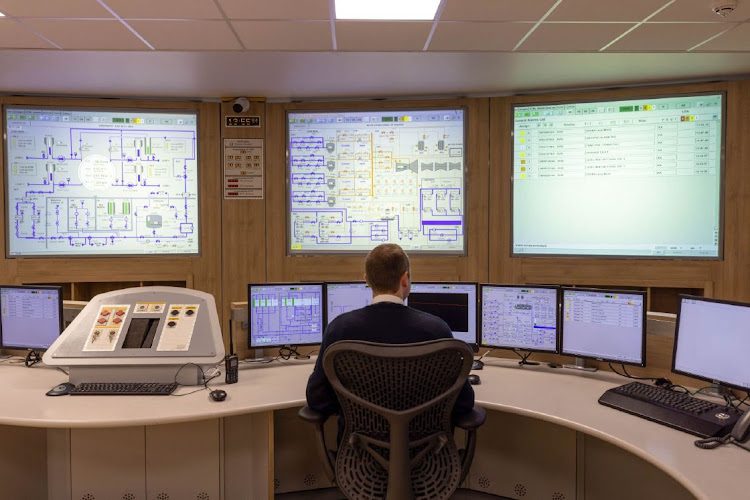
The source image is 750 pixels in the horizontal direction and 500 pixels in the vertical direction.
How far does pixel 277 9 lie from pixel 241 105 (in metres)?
1.86

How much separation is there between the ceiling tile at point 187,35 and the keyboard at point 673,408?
8.54 ft

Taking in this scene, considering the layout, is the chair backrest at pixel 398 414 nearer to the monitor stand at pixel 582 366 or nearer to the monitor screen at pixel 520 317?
the monitor screen at pixel 520 317

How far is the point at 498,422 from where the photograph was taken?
2.87m

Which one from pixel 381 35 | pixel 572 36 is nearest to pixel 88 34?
pixel 381 35

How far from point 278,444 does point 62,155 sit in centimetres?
306

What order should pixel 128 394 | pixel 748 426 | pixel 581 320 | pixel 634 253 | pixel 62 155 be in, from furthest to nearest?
1. pixel 62 155
2. pixel 634 253
3. pixel 581 320
4. pixel 128 394
5. pixel 748 426

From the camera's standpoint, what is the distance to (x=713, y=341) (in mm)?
2119

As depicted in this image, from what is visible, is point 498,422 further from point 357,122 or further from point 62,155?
point 62,155

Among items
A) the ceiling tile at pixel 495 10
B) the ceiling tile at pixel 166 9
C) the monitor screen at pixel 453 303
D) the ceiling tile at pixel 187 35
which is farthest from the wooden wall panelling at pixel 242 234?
the ceiling tile at pixel 495 10

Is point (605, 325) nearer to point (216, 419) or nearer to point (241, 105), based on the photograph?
point (216, 419)

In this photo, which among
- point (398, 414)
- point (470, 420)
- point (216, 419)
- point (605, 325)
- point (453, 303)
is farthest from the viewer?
point (453, 303)

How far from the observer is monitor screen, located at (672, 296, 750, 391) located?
6.59 feet

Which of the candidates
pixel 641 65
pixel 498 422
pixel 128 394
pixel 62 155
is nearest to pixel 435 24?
pixel 641 65

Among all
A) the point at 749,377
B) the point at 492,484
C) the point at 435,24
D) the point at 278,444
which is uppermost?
the point at 435,24
